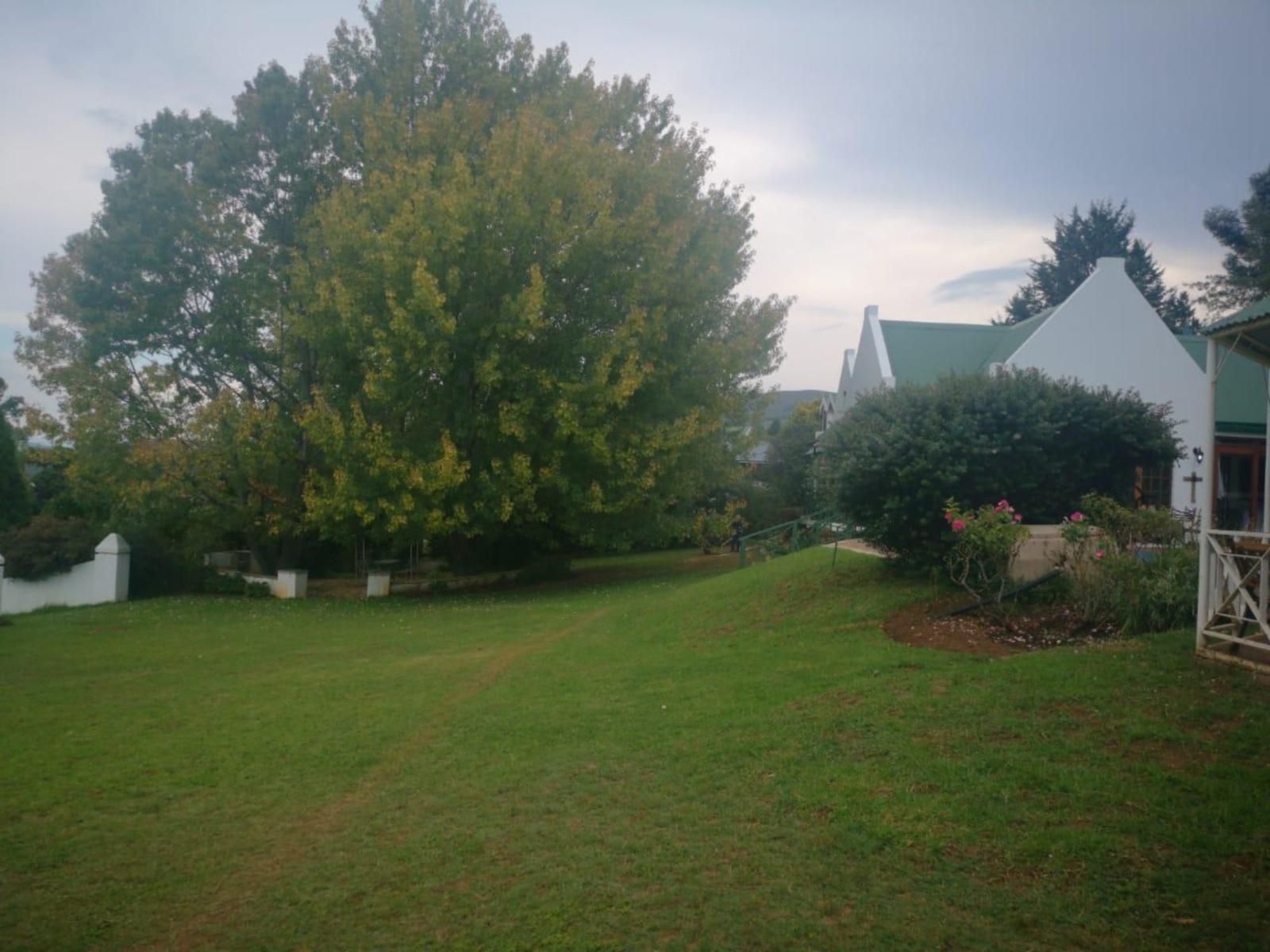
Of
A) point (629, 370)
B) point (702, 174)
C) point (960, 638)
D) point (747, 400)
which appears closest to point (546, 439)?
point (629, 370)

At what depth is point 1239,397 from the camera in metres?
23.9

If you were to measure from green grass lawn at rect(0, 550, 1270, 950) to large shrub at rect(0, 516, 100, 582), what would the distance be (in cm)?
1421

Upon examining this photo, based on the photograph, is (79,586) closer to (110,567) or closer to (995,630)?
(110,567)

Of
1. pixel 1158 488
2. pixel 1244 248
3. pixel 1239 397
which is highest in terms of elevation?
pixel 1244 248

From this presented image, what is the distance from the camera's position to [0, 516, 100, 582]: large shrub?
924 inches

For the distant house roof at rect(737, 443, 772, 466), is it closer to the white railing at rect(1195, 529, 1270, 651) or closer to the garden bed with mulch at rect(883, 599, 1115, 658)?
the garden bed with mulch at rect(883, 599, 1115, 658)

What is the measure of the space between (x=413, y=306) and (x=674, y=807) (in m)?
16.2

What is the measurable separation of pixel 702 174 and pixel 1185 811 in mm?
25141

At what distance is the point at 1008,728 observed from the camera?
22.5 ft

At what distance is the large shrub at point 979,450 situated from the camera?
12.5 meters

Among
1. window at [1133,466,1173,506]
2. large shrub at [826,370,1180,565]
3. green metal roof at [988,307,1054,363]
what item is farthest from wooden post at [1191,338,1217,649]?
green metal roof at [988,307,1054,363]

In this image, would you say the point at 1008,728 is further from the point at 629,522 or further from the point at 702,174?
the point at 702,174

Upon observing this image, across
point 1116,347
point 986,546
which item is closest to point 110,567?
point 986,546

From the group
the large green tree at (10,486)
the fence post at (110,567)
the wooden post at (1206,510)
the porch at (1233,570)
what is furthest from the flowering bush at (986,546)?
the large green tree at (10,486)
